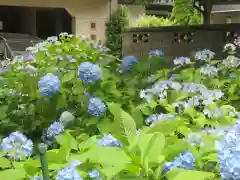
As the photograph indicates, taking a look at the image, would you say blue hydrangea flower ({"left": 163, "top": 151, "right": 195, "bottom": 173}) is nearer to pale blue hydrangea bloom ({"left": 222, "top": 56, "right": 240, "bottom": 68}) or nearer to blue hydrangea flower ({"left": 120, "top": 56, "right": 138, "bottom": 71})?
blue hydrangea flower ({"left": 120, "top": 56, "right": 138, "bottom": 71})

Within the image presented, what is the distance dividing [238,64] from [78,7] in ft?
46.8

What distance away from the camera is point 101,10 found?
685 inches

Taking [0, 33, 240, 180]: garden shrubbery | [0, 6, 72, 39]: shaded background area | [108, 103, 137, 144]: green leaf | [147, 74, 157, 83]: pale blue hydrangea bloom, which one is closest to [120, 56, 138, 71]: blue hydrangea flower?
[0, 33, 240, 180]: garden shrubbery

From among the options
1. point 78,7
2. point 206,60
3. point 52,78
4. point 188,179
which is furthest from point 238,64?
point 78,7

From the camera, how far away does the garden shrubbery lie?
4.07 ft

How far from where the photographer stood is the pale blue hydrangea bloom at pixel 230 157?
1.00m

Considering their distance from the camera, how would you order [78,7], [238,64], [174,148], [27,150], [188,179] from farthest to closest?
[78,7], [238,64], [27,150], [174,148], [188,179]

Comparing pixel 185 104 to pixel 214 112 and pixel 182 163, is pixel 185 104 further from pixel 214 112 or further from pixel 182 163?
pixel 182 163

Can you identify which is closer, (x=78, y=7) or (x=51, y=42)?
(x=51, y=42)

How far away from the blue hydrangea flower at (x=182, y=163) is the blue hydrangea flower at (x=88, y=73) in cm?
100

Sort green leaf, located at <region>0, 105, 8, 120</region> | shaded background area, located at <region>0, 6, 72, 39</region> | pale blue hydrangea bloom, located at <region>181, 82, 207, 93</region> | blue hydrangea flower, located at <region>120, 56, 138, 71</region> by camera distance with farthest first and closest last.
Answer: shaded background area, located at <region>0, 6, 72, 39</region> → blue hydrangea flower, located at <region>120, 56, 138, 71</region> → green leaf, located at <region>0, 105, 8, 120</region> → pale blue hydrangea bloom, located at <region>181, 82, 207, 93</region>

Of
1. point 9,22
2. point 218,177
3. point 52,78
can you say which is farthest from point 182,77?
point 9,22

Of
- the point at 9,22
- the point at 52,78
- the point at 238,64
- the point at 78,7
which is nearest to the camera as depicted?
the point at 52,78

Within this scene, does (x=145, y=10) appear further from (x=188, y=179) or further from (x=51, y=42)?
(x=188, y=179)
